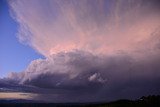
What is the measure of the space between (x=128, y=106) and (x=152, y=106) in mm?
23935

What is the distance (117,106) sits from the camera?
18488cm

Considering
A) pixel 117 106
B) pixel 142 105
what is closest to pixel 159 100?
pixel 142 105

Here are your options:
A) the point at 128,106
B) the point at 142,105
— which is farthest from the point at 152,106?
the point at 128,106

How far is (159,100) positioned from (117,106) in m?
32.3

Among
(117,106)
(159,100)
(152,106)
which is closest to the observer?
(152,106)

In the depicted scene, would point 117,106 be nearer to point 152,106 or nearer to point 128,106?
point 128,106

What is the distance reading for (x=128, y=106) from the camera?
180m

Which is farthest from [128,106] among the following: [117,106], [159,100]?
[159,100]

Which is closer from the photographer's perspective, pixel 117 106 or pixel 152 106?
pixel 152 106

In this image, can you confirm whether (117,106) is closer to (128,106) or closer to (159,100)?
(128,106)

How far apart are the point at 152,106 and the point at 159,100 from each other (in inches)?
631

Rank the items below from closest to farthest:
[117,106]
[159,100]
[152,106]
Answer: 1. [152,106]
2. [159,100]
3. [117,106]

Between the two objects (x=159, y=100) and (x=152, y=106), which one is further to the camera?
(x=159, y=100)

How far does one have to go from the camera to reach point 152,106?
526ft
